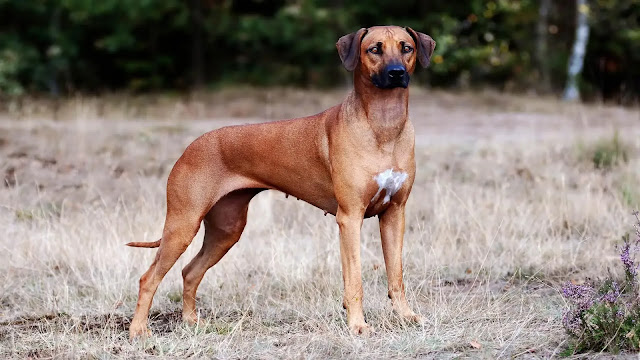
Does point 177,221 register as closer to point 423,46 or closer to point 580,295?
point 423,46

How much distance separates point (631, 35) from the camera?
19406 millimetres

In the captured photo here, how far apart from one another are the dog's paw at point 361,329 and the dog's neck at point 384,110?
110 cm

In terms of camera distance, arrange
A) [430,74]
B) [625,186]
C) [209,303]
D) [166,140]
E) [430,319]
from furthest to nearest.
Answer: [430,74] → [166,140] → [625,186] → [209,303] → [430,319]

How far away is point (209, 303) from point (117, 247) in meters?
1.17

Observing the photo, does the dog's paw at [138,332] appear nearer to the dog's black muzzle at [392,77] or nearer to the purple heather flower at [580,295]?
the dog's black muzzle at [392,77]

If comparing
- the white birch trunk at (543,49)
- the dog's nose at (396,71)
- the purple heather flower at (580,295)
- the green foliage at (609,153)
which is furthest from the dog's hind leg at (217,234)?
the white birch trunk at (543,49)

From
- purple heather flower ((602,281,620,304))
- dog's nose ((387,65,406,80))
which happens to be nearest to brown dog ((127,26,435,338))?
dog's nose ((387,65,406,80))

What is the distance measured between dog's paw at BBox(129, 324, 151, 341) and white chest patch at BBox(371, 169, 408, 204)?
1.69 meters

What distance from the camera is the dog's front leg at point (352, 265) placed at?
5043 mm

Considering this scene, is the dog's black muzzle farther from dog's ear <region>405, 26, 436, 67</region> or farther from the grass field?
the grass field

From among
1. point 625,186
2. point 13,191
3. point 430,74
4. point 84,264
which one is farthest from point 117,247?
point 430,74

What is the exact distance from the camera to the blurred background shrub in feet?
67.7

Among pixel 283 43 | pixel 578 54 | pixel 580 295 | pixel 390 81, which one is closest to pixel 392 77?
pixel 390 81

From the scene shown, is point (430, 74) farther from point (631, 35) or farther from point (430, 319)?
point (430, 319)
